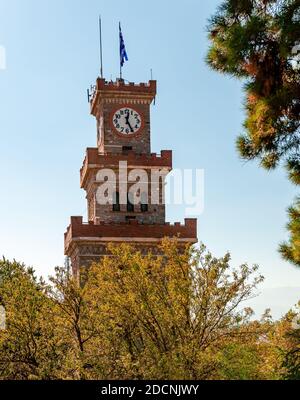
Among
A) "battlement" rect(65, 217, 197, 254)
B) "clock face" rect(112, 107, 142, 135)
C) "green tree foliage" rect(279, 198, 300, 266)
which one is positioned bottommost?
"green tree foliage" rect(279, 198, 300, 266)

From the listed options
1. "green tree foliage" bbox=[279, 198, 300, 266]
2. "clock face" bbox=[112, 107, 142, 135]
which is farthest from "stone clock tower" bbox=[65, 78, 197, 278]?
"green tree foliage" bbox=[279, 198, 300, 266]

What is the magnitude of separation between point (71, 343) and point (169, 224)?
1938cm

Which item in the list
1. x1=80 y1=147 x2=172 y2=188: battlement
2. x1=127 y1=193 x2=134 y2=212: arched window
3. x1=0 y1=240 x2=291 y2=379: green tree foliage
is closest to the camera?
x1=0 y1=240 x2=291 y2=379: green tree foliage

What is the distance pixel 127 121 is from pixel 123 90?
72.0 inches

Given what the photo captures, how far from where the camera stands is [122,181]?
45.7 m

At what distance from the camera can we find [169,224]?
4319 cm

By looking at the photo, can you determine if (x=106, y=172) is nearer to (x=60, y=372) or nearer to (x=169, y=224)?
(x=169, y=224)

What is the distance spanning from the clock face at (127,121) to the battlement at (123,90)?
2.56 ft

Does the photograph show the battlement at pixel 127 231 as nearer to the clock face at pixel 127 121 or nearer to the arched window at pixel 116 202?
the arched window at pixel 116 202

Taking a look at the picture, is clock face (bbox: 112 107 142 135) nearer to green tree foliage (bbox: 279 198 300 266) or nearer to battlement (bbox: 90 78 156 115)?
battlement (bbox: 90 78 156 115)

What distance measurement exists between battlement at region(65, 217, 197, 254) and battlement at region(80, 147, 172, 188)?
368 centimetres

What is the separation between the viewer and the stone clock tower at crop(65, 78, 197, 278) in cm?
4225
